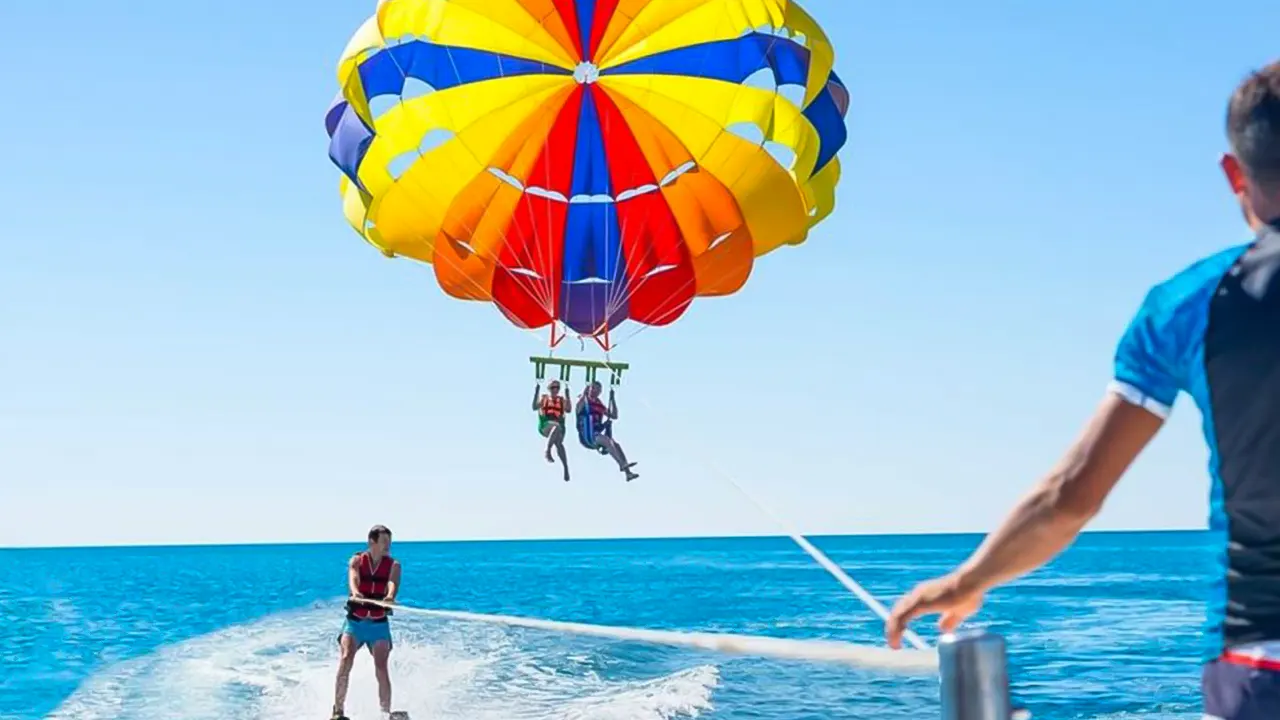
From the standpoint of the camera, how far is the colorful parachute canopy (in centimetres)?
1140

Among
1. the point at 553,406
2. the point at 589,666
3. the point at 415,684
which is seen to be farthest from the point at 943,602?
the point at 589,666

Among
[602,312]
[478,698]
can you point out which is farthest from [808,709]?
[602,312]

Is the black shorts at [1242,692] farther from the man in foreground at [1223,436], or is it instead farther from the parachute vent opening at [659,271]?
the parachute vent opening at [659,271]

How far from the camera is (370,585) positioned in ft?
32.1

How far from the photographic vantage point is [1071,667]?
19.8 m

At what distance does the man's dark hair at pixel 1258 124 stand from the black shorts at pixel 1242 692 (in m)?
0.54

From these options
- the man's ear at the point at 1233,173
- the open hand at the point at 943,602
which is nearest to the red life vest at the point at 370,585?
the open hand at the point at 943,602

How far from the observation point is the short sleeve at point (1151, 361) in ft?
5.74

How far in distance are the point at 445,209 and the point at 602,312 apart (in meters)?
1.60

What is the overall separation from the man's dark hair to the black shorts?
536mm

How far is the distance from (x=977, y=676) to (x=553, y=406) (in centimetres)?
1005

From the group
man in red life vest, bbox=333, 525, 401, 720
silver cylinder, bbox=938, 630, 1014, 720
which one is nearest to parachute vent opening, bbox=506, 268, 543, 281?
man in red life vest, bbox=333, 525, 401, 720

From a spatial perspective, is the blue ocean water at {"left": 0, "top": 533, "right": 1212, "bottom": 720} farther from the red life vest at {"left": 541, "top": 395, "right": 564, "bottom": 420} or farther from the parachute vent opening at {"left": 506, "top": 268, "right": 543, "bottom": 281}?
the parachute vent opening at {"left": 506, "top": 268, "right": 543, "bottom": 281}

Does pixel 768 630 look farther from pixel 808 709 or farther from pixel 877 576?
pixel 877 576
